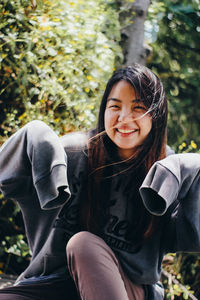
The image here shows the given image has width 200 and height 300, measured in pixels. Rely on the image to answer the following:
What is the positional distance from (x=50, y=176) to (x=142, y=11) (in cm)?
177

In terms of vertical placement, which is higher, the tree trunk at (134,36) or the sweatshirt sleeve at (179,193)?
the tree trunk at (134,36)

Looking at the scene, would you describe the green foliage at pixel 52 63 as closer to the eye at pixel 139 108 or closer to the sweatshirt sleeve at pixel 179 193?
the eye at pixel 139 108

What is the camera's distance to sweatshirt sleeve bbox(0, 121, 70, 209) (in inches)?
50.7

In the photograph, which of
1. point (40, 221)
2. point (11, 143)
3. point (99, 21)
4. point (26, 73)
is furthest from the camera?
point (99, 21)

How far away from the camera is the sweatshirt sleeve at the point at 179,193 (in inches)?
50.8

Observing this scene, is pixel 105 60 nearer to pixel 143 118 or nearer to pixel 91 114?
pixel 91 114

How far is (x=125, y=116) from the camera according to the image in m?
1.53

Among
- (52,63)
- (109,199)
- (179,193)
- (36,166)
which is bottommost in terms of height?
(109,199)

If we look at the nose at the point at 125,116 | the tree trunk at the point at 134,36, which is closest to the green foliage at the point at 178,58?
the tree trunk at the point at 134,36

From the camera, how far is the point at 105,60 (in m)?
2.45

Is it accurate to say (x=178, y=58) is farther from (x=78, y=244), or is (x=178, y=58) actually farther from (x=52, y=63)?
(x=78, y=244)

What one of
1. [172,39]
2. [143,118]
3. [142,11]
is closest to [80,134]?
[143,118]

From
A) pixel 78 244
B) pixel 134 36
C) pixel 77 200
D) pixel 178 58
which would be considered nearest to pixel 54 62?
pixel 134 36

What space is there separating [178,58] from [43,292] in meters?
2.48
